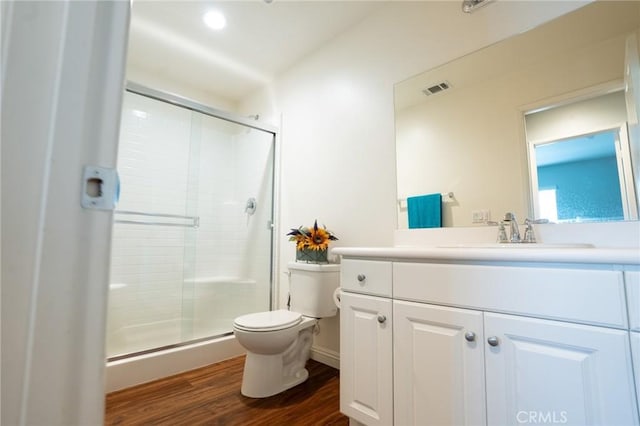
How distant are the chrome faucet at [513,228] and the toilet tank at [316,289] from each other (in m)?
1.01

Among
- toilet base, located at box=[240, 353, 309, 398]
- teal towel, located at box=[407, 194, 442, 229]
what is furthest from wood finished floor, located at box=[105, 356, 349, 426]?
teal towel, located at box=[407, 194, 442, 229]

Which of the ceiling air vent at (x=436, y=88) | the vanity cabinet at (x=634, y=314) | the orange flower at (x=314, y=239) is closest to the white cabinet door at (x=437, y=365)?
the vanity cabinet at (x=634, y=314)

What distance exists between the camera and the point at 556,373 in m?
0.83

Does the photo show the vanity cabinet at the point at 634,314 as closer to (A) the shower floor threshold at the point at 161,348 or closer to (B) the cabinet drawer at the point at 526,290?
(B) the cabinet drawer at the point at 526,290

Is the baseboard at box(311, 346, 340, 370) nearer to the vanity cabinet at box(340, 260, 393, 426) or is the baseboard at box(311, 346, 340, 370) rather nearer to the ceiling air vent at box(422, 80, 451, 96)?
the vanity cabinet at box(340, 260, 393, 426)

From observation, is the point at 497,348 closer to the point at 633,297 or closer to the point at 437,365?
the point at 437,365

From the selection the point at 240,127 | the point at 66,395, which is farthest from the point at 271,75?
the point at 66,395

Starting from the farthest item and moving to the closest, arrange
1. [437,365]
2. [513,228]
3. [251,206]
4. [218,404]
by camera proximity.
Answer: [251,206] → [218,404] → [513,228] → [437,365]

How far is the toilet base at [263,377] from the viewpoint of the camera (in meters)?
1.63

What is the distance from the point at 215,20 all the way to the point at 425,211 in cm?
199

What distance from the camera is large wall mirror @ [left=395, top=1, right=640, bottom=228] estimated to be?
3.99 ft

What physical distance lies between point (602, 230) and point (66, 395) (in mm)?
1679

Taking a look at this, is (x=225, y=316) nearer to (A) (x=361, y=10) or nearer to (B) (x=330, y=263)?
(B) (x=330, y=263)

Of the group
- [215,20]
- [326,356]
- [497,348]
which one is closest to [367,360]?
[497,348]
